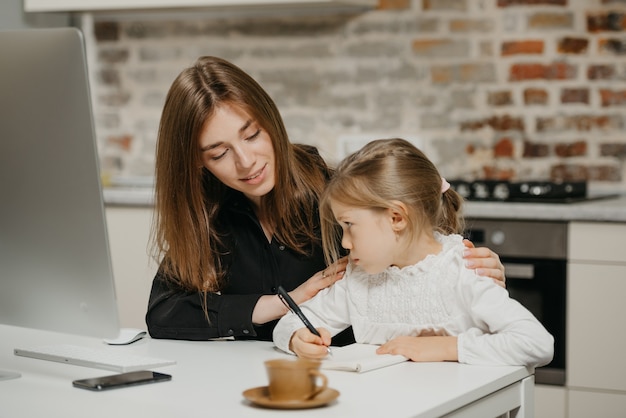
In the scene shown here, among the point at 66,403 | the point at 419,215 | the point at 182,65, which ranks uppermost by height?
the point at 182,65

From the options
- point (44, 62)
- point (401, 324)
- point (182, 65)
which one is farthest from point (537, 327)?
point (182, 65)

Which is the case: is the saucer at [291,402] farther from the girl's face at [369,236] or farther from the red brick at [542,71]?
the red brick at [542,71]

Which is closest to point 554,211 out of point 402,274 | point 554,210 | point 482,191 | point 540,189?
point 554,210

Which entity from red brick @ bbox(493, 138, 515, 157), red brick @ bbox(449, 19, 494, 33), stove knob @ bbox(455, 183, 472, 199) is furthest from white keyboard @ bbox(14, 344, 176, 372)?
red brick @ bbox(449, 19, 494, 33)

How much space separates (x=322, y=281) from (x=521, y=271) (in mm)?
1321

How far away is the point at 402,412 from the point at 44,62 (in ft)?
2.35

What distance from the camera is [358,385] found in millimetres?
1484

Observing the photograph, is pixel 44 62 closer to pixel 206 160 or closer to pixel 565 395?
pixel 206 160

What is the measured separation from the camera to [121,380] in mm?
1513

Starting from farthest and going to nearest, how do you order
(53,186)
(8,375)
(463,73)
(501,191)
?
1. (463,73)
2. (501,191)
3. (8,375)
4. (53,186)

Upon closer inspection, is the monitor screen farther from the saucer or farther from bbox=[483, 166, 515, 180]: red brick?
bbox=[483, 166, 515, 180]: red brick

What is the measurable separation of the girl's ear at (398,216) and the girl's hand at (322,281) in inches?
7.8

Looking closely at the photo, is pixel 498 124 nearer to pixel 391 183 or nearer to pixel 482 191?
pixel 482 191

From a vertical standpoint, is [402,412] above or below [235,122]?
below
